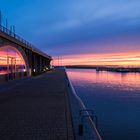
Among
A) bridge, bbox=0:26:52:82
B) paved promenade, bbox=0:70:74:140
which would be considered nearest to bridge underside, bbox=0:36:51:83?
bridge, bbox=0:26:52:82

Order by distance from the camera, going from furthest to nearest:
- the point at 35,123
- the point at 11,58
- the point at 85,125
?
the point at 11,58 < the point at 35,123 < the point at 85,125

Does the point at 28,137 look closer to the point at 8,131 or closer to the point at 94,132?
the point at 8,131

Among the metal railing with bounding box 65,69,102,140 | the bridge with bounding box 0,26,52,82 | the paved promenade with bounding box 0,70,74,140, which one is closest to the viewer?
the metal railing with bounding box 65,69,102,140

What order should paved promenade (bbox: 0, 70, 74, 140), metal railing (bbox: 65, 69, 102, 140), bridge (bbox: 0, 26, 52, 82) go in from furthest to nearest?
bridge (bbox: 0, 26, 52, 82) < paved promenade (bbox: 0, 70, 74, 140) < metal railing (bbox: 65, 69, 102, 140)

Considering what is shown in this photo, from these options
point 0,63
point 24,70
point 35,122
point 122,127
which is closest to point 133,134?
point 122,127

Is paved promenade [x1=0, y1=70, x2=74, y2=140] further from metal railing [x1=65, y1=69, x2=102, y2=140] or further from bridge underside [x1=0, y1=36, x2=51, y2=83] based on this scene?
bridge underside [x1=0, y1=36, x2=51, y2=83]

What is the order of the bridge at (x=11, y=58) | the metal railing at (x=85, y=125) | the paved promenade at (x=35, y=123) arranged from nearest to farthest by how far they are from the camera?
the metal railing at (x=85, y=125)
the paved promenade at (x=35, y=123)
the bridge at (x=11, y=58)

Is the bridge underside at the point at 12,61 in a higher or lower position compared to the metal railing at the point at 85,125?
higher

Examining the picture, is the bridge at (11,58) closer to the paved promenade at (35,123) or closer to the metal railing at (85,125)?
the paved promenade at (35,123)

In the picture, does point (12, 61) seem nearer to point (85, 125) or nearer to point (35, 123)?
point (35, 123)

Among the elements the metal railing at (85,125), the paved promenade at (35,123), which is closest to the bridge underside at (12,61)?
the paved promenade at (35,123)

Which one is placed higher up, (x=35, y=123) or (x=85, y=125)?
(x=85, y=125)

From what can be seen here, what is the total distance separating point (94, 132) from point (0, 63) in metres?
22.1

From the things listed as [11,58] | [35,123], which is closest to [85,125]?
[35,123]
